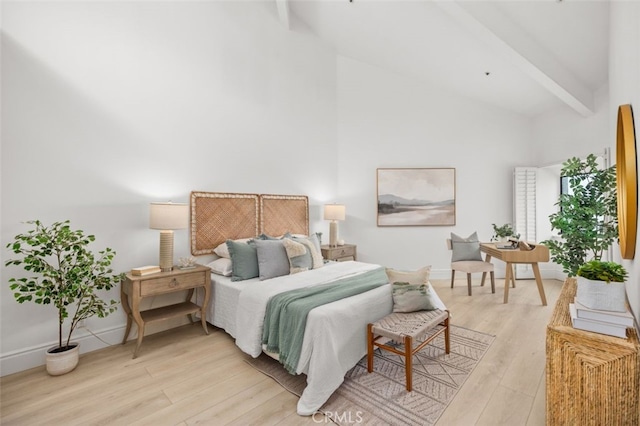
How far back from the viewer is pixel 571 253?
2561mm

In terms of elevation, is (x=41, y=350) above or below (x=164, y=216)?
below

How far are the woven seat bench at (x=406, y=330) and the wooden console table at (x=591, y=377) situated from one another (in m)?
0.79

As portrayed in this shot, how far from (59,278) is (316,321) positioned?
2077mm

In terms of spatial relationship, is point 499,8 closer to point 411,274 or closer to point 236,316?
point 411,274

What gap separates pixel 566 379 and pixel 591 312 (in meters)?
0.35

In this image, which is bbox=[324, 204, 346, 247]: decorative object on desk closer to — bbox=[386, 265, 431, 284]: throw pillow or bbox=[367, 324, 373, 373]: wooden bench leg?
bbox=[386, 265, 431, 284]: throw pillow

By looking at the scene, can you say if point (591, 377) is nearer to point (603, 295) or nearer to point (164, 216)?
point (603, 295)

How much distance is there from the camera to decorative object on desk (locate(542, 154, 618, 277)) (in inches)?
93.7

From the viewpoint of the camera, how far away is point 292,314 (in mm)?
2221

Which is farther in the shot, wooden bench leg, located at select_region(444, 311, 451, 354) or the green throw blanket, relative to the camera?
wooden bench leg, located at select_region(444, 311, 451, 354)

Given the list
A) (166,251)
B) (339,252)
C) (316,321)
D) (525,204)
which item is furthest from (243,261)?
(525,204)

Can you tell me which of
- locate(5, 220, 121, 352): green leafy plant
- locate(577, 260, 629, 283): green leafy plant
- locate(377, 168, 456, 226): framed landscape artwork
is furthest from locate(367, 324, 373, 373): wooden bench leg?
locate(377, 168, 456, 226): framed landscape artwork

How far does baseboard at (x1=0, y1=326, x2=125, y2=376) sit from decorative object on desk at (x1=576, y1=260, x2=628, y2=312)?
375 centimetres

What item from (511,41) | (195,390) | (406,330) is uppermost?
(511,41)
